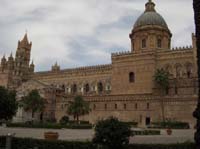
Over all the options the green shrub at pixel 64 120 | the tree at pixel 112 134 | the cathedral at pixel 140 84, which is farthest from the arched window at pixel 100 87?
the tree at pixel 112 134

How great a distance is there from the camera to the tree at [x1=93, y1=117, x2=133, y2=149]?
45.6 ft

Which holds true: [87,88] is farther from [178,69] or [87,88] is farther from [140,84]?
[178,69]

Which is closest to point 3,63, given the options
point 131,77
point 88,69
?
point 88,69

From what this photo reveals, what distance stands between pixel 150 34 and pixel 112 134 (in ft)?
137

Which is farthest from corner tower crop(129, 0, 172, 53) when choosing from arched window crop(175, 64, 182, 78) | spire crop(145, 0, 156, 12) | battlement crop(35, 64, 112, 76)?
battlement crop(35, 64, 112, 76)

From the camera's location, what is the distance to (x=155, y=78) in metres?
45.9

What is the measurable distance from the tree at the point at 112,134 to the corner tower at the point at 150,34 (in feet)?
127

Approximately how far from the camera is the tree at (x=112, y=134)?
13.9 meters

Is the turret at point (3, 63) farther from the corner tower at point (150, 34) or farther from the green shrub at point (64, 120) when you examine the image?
the corner tower at point (150, 34)

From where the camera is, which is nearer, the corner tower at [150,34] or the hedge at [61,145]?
the hedge at [61,145]

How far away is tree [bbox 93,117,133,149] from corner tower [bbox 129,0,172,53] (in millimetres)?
38730

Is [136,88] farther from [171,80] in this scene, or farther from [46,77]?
[46,77]

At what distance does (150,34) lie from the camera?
53500mm

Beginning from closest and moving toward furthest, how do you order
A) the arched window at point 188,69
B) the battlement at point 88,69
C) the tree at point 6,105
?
the tree at point 6,105 < the arched window at point 188,69 < the battlement at point 88,69
